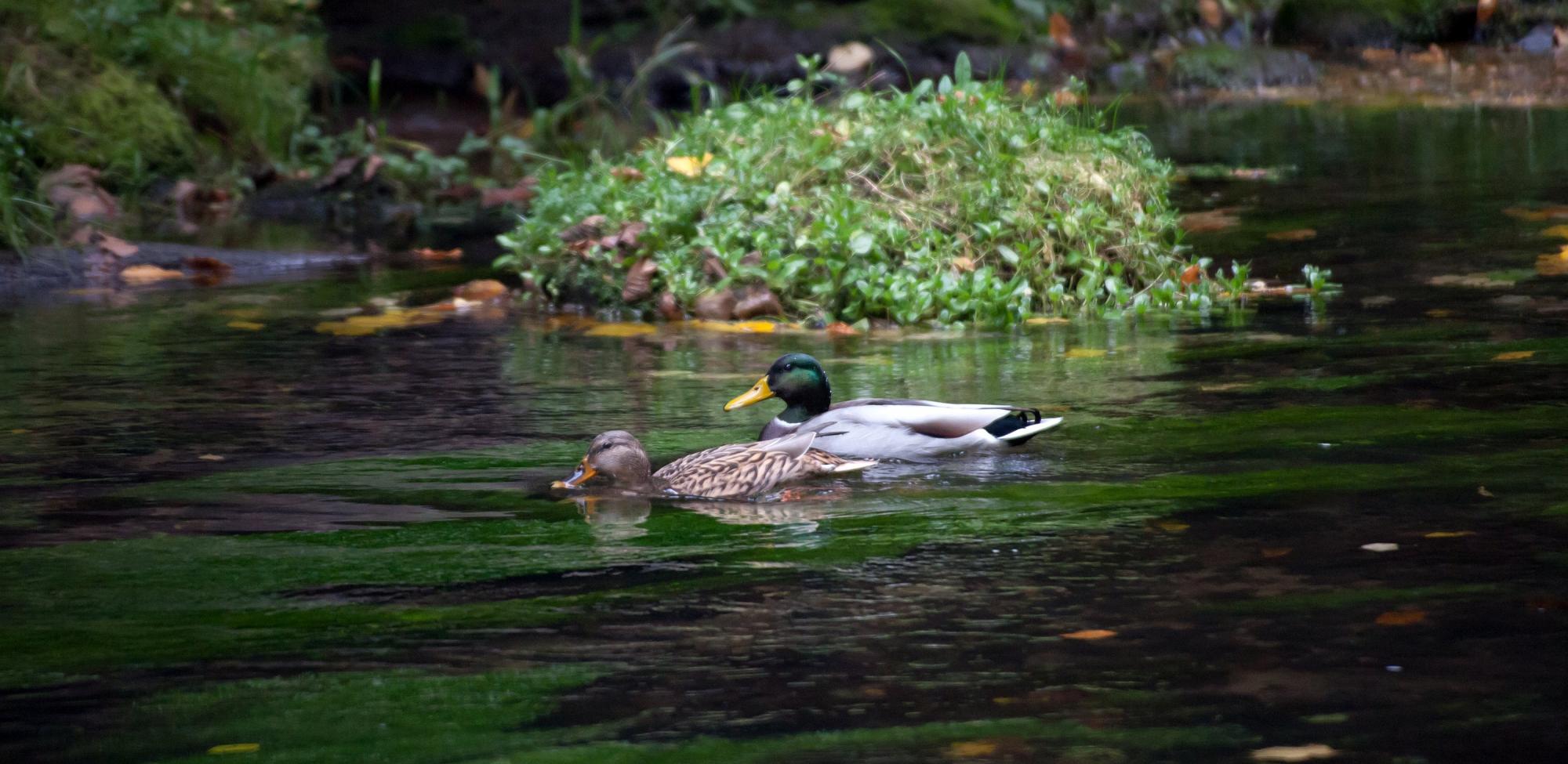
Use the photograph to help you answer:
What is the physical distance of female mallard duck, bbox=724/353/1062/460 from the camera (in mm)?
5941

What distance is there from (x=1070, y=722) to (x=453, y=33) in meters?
17.8

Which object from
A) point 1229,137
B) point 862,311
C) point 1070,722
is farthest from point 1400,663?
point 1229,137

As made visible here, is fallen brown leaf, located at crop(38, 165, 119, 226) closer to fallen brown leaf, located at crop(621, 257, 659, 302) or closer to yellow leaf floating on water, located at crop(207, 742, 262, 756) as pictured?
fallen brown leaf, located at crop(621, 257, 659, 302)

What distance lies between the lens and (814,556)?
15.9ft

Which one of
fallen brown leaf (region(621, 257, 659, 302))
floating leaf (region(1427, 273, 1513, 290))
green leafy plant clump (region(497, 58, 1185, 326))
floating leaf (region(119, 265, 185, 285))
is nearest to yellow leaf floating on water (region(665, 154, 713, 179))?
green leafy plant clump (region(497, 58, 1185, 326))

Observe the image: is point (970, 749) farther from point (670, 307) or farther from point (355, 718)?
point (670, 307)

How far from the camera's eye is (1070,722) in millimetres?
3492

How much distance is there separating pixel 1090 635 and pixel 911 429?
200cm

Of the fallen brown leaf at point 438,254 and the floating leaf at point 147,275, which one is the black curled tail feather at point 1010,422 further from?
the floating leaf at point 147,275

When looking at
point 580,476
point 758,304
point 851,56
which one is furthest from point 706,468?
point 851,56

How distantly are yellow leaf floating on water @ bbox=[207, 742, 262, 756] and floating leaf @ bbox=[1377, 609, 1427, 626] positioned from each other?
91.0 inches

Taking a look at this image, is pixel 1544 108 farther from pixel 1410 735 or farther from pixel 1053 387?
pixel 1410 735

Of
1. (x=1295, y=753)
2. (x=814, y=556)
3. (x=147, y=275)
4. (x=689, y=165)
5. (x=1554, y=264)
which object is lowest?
(x=1295, y=753)

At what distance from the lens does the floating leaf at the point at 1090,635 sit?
4008mm
